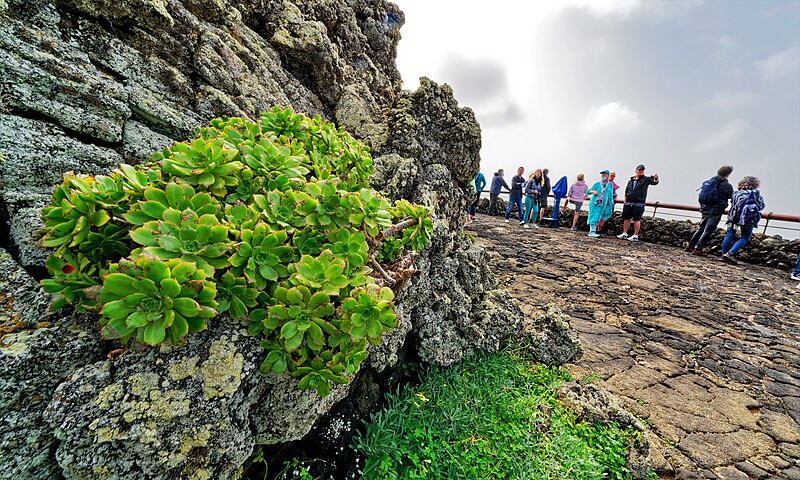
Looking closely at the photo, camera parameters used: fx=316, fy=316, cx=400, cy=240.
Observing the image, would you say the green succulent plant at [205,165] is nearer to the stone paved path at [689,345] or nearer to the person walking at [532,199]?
Answer: the stone paved path at [689,345]

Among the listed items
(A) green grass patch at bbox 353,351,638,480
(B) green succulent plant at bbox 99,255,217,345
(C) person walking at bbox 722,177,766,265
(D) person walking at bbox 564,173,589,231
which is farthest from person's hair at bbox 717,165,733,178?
(B) green succulent plant at bbox 99,255,217,345

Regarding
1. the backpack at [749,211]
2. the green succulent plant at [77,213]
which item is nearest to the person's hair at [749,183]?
the backpack at [749,211]

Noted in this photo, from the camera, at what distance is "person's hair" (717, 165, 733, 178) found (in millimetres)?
7941

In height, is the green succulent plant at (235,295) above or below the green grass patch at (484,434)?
above

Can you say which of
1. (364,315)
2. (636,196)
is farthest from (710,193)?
(364,315)

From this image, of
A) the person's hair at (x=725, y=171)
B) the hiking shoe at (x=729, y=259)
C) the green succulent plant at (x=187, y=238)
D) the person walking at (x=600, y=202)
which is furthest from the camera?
the person walking at (x=600, y=202)

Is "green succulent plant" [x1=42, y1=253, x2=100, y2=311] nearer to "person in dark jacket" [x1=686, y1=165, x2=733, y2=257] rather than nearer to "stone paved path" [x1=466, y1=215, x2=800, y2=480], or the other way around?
"stone paved path" [x1=466, y1=215, x2=800, y2=480]

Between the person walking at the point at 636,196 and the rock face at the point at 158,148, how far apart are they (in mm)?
8066

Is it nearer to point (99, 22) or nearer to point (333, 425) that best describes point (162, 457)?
point (333, 425)

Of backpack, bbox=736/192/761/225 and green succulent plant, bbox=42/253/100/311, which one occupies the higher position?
backpack, bbox=736/192/761/225

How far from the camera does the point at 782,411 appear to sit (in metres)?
3.33

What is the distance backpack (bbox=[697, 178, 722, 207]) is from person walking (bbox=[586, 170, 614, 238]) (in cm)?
204

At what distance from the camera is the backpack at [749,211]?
7437 mm

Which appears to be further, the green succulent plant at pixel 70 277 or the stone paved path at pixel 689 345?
the stone paved path at pixel 689 345
